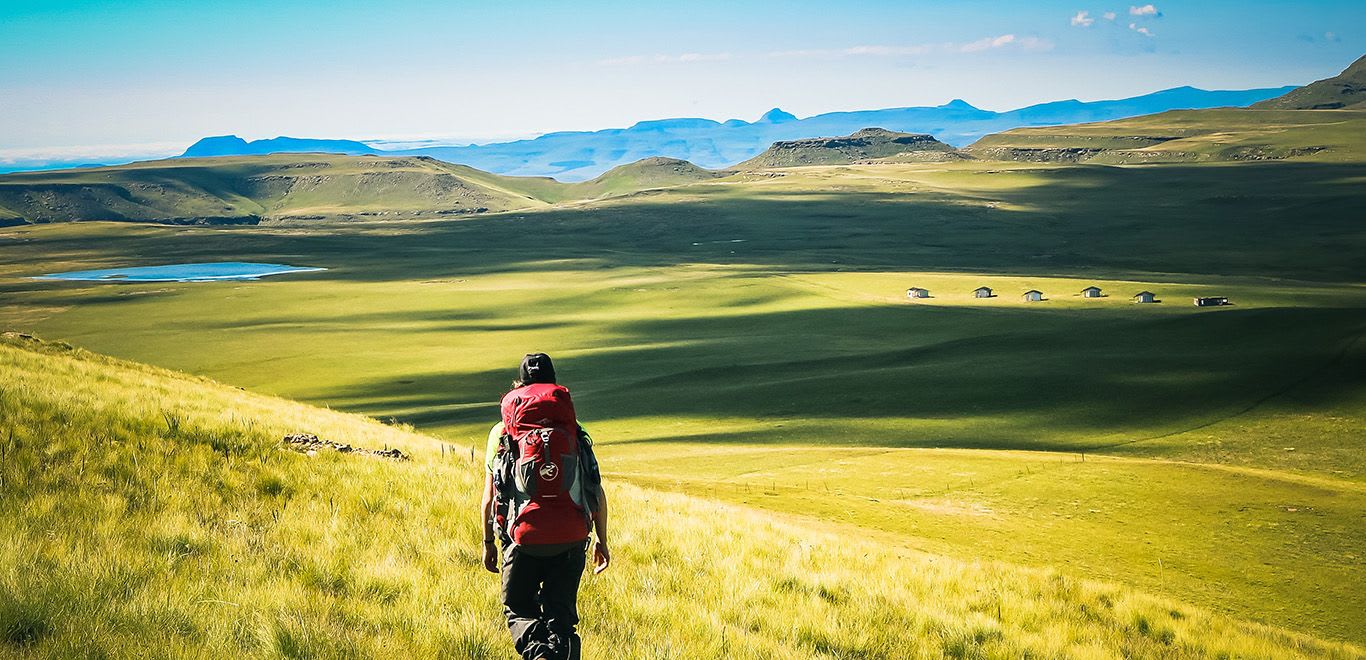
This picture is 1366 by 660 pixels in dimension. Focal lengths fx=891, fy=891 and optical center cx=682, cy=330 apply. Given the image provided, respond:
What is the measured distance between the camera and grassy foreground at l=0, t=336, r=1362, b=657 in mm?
6098

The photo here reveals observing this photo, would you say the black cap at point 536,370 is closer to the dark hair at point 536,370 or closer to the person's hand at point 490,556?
the dark hair at point 536,370

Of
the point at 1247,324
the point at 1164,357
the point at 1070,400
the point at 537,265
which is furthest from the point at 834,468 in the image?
the point at 537,265

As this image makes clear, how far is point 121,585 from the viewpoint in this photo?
635 centimetres

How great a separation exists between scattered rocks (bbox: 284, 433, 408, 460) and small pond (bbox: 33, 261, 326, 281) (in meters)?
163

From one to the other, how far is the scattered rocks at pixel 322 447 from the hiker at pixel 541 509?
869 centimetres

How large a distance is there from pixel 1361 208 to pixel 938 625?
228m

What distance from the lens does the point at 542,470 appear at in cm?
597

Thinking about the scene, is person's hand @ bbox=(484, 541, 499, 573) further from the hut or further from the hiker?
the hut

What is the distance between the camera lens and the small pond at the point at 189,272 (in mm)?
163500

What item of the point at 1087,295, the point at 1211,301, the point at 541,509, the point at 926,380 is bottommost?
Answer: the point at 926,380

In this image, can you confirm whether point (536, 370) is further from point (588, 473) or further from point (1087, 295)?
point (1087, 295)

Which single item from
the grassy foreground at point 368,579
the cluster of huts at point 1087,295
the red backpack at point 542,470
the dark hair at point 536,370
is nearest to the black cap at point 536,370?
the dark hair at point 536,370

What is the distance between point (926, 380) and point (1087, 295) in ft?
165

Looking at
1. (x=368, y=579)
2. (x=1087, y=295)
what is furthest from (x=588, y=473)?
(x=1087, y=295)
